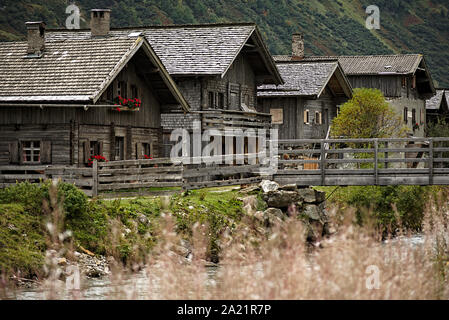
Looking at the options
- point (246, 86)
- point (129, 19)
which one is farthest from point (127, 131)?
point (129, 19)

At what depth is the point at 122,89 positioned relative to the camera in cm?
3086

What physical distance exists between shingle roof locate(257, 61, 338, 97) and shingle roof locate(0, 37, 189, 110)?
605 inches

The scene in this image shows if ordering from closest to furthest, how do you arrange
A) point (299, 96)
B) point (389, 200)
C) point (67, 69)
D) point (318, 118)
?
1. point (67, 69)
2. point (389, 200)
3. point (299, 96)
4. point (318, 118)

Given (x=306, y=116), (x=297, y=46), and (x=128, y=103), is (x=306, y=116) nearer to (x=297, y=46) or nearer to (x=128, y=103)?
(x=297, y=46)

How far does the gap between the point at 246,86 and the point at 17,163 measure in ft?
50.2

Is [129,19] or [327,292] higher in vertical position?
[129,19]

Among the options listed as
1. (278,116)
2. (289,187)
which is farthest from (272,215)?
(278,116)

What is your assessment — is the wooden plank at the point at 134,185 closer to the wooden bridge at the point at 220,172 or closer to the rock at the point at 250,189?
the wooden bridge at the point at 220,172

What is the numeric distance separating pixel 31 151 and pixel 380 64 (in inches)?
1428

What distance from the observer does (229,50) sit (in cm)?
3638

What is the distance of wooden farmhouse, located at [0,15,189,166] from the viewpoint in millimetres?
27922

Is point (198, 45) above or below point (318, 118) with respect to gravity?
above

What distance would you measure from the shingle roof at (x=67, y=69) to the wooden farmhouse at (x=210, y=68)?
4.43 metres
